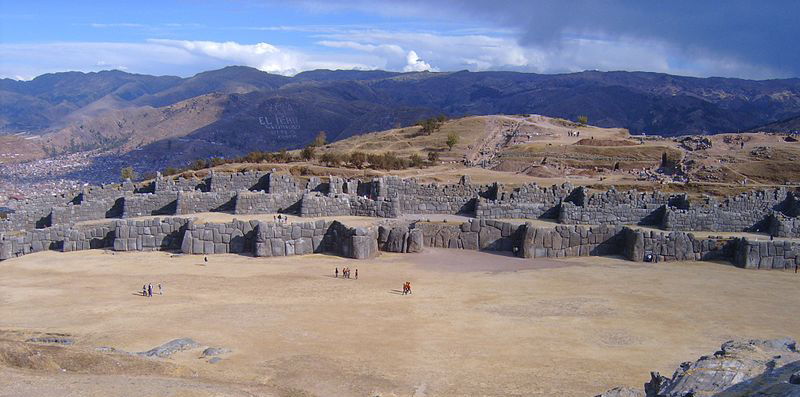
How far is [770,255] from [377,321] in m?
17.1

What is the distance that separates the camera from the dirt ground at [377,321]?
14641 millimetres

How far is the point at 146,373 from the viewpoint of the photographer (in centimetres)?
1395

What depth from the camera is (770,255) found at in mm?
26938

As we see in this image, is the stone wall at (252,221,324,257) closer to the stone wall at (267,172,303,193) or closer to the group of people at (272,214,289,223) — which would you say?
the group of people at (272,214,289,223)

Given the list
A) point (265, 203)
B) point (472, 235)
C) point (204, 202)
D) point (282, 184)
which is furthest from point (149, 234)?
point (472, 235)

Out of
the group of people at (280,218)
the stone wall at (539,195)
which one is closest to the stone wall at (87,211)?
the group of people at (280,218)

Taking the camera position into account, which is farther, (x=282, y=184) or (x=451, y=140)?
(x=451, y=140)

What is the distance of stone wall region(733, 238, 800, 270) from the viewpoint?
2684 cm

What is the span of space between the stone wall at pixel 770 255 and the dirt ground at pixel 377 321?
639 mm

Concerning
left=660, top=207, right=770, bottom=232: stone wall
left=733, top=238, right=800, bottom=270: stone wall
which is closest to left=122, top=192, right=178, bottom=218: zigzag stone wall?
left=660, top=207, right=770, bottom=232: stone wall

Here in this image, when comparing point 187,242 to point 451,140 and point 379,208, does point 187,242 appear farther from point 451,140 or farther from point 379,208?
point 451,140

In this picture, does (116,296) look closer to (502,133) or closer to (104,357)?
(104,357)

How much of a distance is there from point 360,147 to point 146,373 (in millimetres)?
66025

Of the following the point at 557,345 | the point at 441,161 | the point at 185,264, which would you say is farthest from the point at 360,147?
the point at 557,345
